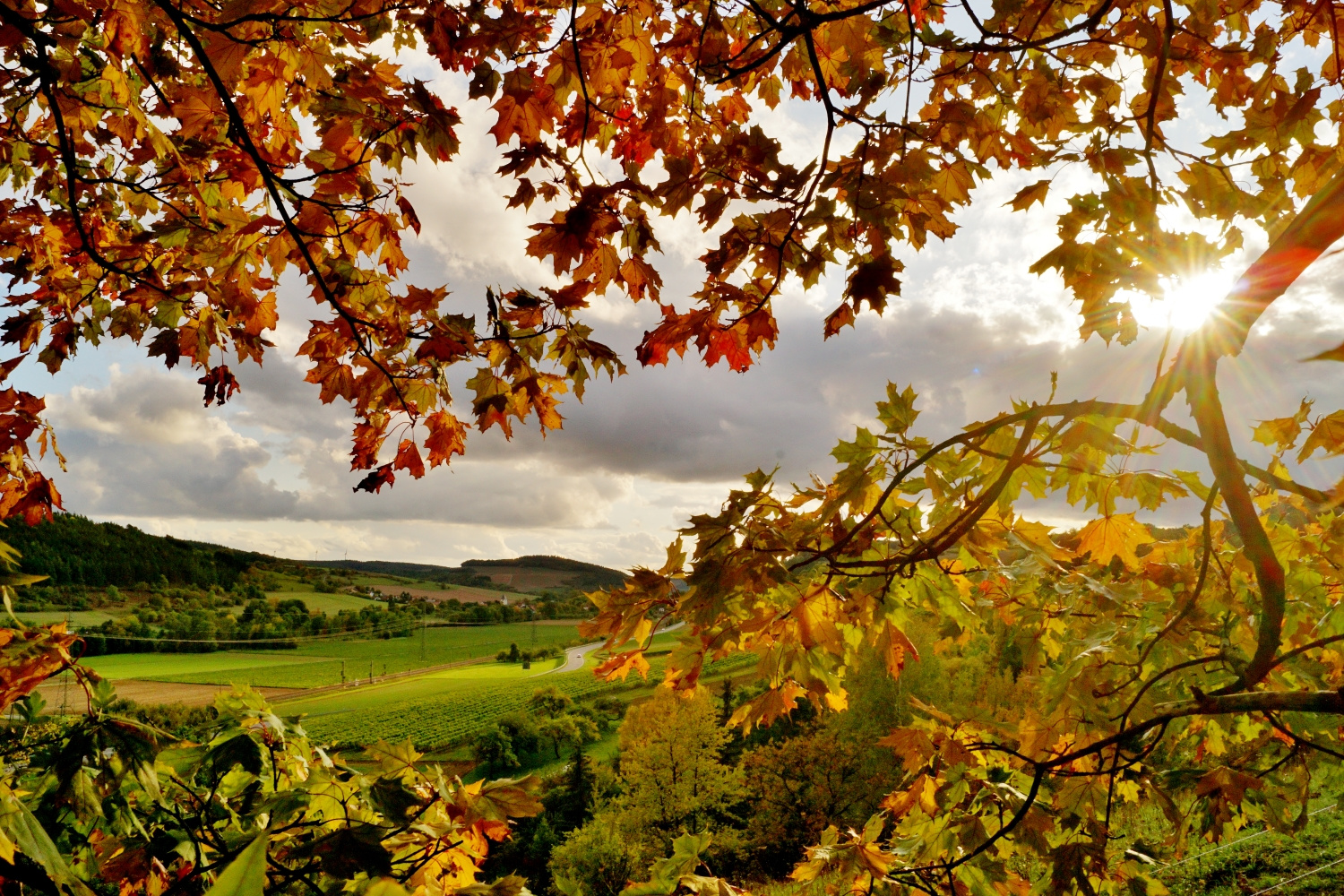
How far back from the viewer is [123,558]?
200ft

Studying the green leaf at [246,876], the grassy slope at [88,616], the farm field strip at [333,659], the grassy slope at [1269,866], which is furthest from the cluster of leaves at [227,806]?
→ the grassy slope at [88,616]

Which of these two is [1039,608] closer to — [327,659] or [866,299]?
[866,299]

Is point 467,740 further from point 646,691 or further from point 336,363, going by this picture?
point 336,363

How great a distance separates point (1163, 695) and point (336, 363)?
3977 millimetres

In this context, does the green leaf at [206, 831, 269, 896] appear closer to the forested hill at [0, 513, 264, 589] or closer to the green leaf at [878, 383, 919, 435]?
the green leaf at [878, 383, 919, 435]

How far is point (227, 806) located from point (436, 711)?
67.6 m

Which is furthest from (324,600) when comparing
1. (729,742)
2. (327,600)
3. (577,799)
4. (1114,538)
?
(1114,538)

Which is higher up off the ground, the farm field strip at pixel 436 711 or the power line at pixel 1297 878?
the power line at pixel 1297 878

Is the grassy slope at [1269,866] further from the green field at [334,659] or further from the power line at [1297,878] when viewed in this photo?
the green field at [334,659]

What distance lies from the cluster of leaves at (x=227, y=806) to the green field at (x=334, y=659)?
5908cm

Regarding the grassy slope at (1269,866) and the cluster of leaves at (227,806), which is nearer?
the cluster of leaves at (227,806)

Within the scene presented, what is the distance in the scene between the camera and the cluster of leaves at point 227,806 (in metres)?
1.69

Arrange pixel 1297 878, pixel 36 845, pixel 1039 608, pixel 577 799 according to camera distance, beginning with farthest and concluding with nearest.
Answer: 1. pixel 577 799
2. pixel 1297 878
3. pixel 1039 608
4. pixel 36 845

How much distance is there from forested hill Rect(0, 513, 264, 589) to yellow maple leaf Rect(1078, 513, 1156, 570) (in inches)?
2430
